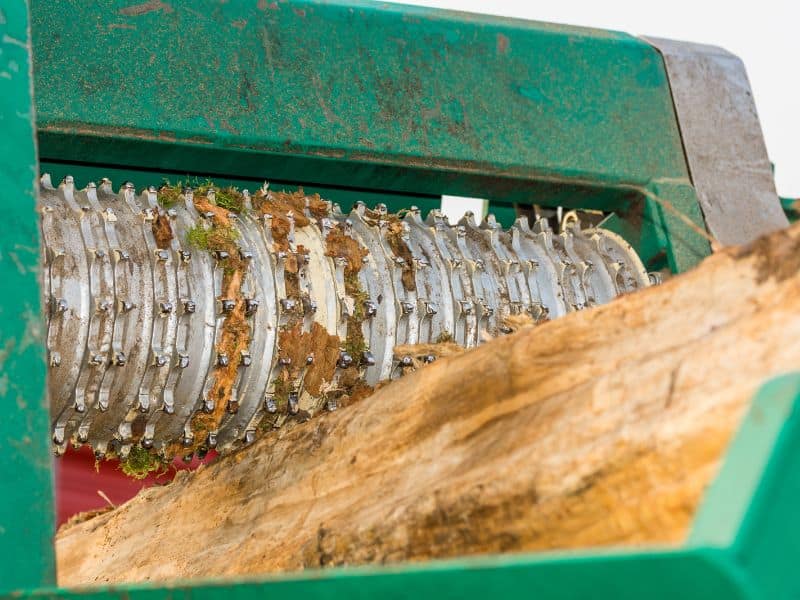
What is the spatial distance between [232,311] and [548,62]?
0.86 m

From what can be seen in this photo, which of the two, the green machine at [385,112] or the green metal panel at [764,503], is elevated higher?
the green machine at [385,112]

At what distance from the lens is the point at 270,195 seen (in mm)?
2172

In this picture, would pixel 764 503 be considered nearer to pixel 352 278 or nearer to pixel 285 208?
pixel 352 278

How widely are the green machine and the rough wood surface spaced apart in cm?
47

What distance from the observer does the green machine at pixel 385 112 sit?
2064 mm

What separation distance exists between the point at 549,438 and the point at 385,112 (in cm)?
119

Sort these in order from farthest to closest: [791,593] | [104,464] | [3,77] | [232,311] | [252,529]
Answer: [104,464]
[232,311]
[252,529]
[3,77]
[791,593]

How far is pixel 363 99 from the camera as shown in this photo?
88.7 inches

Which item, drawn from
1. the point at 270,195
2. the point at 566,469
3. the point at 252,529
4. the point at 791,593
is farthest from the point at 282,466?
the point at 791,593

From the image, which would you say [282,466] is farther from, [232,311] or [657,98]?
[657,98]

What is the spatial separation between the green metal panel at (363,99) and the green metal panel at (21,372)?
1.60 ft

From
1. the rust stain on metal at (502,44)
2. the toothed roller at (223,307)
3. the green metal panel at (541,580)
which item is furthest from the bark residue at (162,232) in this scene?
the green metal panel at (541,580)

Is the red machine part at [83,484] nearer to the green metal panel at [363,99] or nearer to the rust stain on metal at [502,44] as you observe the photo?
the green metal panel at [363,99]

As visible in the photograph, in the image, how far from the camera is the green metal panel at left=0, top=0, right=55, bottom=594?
1.40 metres
